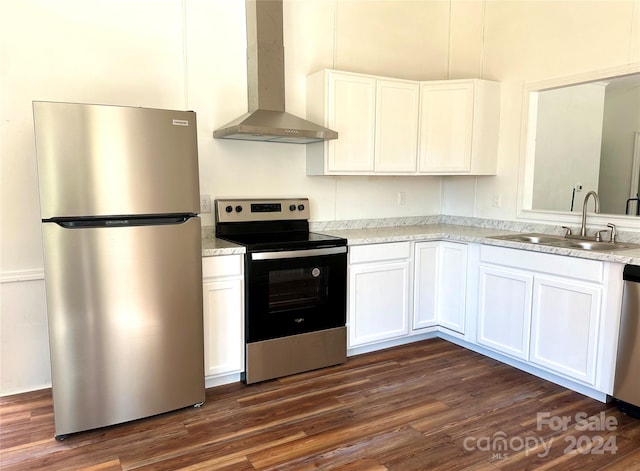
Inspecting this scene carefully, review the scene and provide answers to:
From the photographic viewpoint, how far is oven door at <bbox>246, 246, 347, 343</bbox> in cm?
291

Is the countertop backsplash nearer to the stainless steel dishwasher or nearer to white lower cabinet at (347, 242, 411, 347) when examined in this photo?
white lower cabinet at (347, 242, 411, 347)

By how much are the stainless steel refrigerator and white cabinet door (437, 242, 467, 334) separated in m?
2.05

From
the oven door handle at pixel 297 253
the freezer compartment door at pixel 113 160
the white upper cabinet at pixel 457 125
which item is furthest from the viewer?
the white upper cabinet at pixel 457 125

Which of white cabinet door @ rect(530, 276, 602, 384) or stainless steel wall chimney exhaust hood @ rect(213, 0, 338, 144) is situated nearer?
white cabinet door @ rect(530, 276, 602, 384)

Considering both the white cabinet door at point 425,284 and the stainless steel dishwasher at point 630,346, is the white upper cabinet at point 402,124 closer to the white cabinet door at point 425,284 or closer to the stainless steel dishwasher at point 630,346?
the white cabinet door at point 425,284

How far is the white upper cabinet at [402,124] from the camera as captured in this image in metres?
3.48

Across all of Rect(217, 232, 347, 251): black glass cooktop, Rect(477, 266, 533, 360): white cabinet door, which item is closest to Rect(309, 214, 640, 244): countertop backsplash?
Rect(217, 232, 347, 251): black glass cooktop

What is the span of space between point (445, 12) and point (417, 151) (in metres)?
1.44

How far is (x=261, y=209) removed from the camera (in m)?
3.44

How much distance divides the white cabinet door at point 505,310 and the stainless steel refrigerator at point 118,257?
2.08 m

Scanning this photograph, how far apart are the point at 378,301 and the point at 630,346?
5.21 ft

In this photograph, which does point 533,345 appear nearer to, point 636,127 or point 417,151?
point 417,151

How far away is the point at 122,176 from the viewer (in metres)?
2.29

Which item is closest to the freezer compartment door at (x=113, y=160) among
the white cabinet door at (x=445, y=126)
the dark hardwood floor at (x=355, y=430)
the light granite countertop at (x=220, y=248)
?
the light granite countertop at (x=220, y=248)
